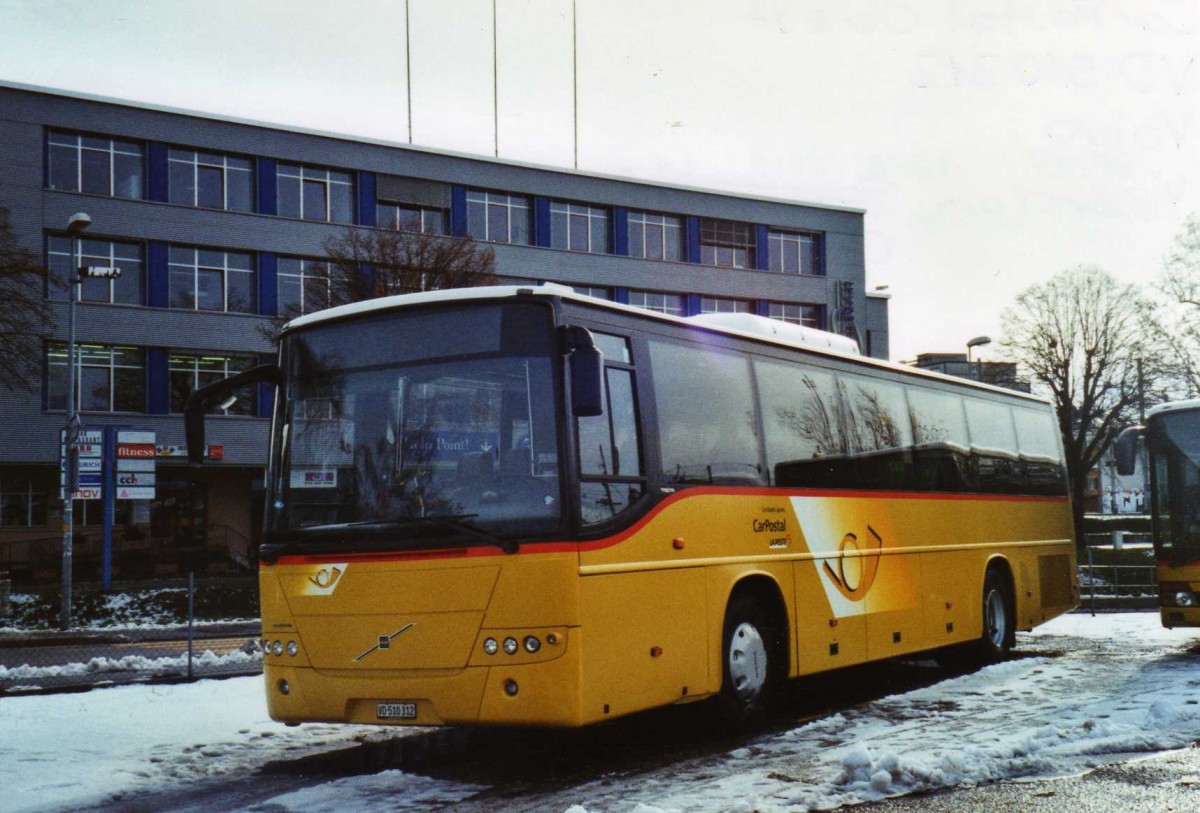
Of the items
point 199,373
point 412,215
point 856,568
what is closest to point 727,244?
point 412,215

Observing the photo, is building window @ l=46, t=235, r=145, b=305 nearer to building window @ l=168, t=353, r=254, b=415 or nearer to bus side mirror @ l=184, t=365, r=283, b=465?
building window @ l=168, t=353, r=254, b=415

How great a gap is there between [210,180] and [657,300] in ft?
63.8

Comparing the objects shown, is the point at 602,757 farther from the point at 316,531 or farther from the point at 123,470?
the point at 123,470

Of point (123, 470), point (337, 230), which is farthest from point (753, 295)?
point (123, 470)

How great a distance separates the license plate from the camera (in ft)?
28.4

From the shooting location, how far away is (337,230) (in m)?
48.9

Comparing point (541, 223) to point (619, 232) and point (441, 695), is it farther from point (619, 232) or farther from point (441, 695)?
point (441, 695)

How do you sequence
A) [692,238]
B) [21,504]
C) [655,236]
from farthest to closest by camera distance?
[692,238]
[655,236]
[21,504]

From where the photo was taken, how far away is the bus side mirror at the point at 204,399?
9.29m

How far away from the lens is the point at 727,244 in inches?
2350

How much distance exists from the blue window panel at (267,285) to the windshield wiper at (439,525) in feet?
132

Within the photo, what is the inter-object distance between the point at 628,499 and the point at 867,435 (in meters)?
4.81

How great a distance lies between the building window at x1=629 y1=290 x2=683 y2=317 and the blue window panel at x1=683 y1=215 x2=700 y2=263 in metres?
1.83

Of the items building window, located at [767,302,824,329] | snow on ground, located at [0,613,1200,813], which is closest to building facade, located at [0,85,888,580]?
building window, located at [767,302,824,329]
